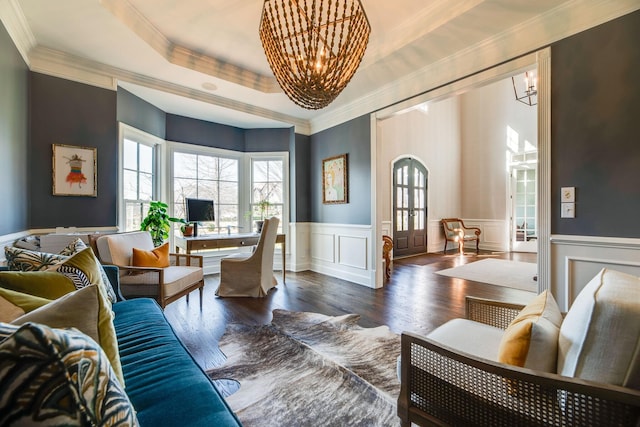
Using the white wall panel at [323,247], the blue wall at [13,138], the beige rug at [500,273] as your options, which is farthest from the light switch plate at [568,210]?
the blue wall at [13,138]

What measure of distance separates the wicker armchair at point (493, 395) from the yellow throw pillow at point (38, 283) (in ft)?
5.07

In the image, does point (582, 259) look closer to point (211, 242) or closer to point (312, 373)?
point (312, 373)

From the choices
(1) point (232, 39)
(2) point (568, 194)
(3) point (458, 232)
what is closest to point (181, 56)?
(1) point (232, 39)

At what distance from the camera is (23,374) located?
1.39ft

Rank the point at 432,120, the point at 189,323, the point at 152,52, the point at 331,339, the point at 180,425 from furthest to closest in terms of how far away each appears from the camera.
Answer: the point at 432,120
the point at 152,52
the point at 189,323
the point at 331,339
the point at 180,425

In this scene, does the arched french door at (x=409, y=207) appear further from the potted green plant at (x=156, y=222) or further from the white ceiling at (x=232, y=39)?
the potted green plant at (x=156, y=222)

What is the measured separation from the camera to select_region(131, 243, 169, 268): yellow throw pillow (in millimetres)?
2611

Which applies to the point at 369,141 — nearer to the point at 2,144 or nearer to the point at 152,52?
the point at 152,52

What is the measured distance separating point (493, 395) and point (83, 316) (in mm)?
1260

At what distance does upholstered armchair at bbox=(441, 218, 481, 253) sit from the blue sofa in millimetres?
6816

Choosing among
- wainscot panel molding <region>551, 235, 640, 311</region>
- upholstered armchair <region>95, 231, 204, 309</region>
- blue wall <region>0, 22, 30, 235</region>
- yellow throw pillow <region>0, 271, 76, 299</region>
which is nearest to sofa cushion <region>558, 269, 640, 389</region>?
wainscot panel molding <region>551, 235, 640, 311</region>

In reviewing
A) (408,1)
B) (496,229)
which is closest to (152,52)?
(408,1)

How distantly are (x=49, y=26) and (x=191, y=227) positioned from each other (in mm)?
2377

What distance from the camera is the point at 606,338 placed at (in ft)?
2.61
